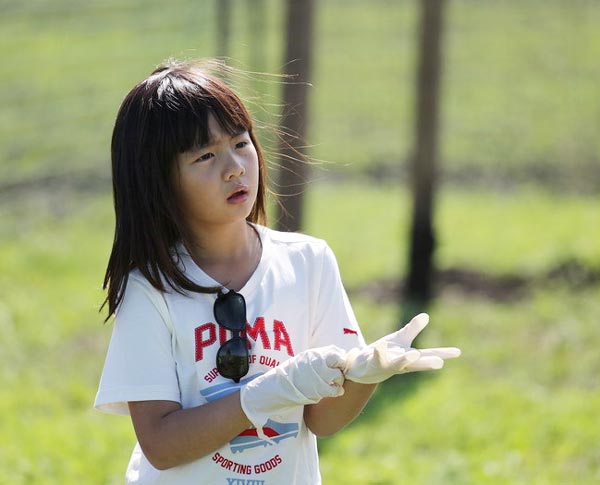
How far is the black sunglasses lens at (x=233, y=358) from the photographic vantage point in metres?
1.93

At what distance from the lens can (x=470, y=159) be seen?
10375 millimetres

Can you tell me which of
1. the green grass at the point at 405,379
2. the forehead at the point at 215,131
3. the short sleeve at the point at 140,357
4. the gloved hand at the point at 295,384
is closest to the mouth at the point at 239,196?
the forehead at the point at 215,131

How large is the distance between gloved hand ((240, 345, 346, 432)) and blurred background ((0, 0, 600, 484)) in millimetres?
765

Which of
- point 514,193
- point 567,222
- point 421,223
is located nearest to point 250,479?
point 421,223

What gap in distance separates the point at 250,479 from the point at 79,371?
334 centimetres

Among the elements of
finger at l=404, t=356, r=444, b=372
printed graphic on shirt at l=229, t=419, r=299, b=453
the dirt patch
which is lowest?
the dirt patch

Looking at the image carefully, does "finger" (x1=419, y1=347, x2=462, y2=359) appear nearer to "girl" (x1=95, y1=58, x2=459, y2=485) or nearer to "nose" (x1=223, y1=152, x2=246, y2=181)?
"girl" (x1=95, y1=58, x2=459, y2=485)

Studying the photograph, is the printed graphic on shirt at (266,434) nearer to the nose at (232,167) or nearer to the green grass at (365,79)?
the nose at (232,167)

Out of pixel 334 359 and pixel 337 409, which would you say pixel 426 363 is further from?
pixel 337 409

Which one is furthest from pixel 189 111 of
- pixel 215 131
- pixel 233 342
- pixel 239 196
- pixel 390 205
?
pixel 390 205

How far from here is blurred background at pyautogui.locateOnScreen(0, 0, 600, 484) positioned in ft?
13.8

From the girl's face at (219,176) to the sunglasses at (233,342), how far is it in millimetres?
172

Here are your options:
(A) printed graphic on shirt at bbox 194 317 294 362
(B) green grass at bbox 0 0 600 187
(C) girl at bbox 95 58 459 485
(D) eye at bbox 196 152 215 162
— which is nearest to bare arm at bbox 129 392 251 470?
(C) girl at bbox 95 58 459 485

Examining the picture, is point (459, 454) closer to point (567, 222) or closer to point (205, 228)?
point (205, 228)
